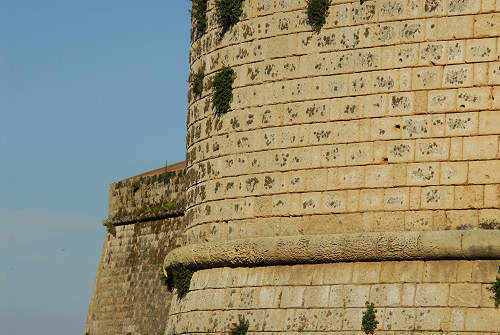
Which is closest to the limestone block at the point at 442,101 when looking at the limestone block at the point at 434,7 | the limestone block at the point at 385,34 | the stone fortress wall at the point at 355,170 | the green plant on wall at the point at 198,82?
the stone fortress wall at the point at 355,170

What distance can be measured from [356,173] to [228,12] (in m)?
3.04

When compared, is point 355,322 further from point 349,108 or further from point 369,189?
point 349,108

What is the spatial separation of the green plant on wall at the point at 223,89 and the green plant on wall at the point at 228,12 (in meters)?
0.61

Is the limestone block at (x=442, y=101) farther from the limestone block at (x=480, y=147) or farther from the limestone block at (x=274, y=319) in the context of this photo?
the limestone block at (x=274, y=319)

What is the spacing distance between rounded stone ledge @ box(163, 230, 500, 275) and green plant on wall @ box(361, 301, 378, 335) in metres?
0.58

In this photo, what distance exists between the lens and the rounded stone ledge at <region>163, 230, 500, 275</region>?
38.4 feet

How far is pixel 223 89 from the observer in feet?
46.9

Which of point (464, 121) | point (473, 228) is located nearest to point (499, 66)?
point (464, 121)

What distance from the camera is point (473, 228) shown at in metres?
11.9

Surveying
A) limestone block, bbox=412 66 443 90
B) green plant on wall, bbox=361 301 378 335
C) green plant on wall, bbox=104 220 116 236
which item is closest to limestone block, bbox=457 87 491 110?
limestone block, bbox=412 66 443 90

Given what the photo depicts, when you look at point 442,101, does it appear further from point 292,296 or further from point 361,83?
point 292,296

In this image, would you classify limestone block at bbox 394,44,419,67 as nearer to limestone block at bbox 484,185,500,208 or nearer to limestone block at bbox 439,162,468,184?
limestone block at bbox 439,162,468,184

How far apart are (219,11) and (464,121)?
397 centimetres

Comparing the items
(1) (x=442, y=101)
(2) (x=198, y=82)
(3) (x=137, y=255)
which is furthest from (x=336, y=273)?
(3) (x=137, y=255)
